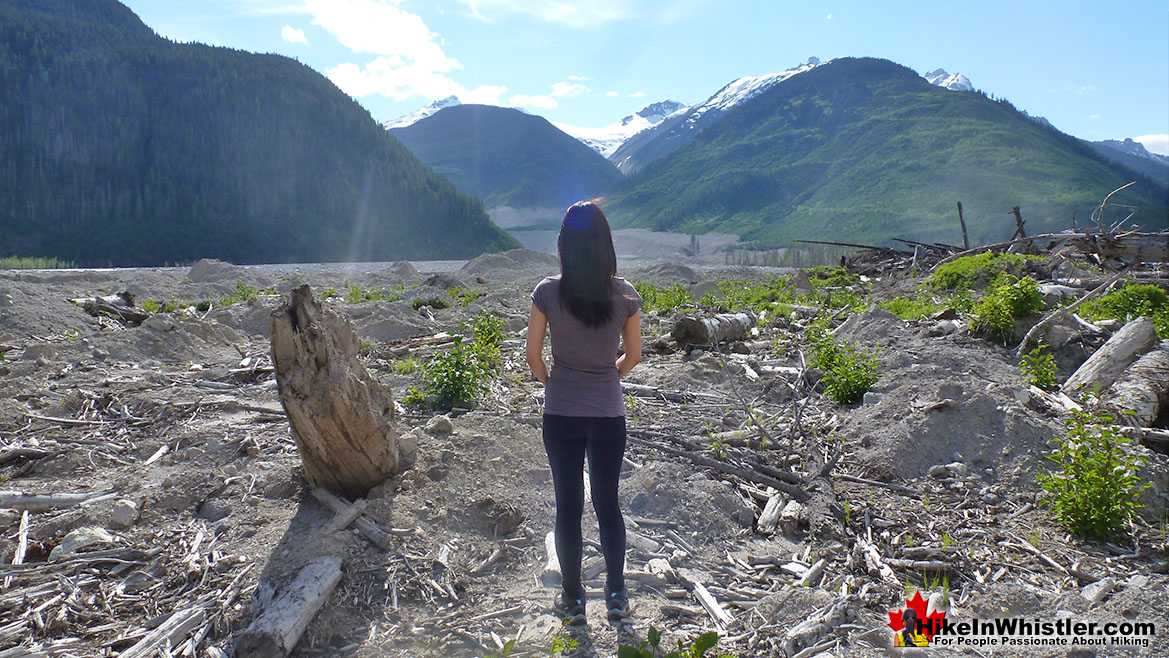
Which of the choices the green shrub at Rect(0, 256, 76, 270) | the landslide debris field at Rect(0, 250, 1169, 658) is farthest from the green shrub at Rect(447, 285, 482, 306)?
the green shrub at Rect(0, 256, 76, 270)

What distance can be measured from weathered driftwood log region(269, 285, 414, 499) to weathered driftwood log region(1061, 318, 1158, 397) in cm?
596

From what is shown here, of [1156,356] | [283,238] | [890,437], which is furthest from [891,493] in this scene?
[283,238]

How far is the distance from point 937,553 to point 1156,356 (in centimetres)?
382

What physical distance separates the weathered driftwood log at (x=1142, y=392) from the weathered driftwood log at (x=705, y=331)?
4.43 meters

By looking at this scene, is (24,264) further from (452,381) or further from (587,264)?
(587,264)

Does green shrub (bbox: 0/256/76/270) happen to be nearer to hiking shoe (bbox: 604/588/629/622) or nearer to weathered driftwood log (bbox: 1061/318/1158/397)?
hiking shoe (bbox: 604/588/629/622)

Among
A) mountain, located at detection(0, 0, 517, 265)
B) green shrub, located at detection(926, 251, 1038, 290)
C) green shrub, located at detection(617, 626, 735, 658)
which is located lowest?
green shrub, located at detection(617, 626, 735, 658)

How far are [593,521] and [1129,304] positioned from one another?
7936 mm

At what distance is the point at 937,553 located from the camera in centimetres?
369

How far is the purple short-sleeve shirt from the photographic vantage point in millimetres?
2953

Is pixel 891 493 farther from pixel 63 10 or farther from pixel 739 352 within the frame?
pixel 63 10

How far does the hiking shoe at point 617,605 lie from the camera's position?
124 inches

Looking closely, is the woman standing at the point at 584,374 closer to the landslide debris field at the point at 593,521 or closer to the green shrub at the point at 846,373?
the landslide debris field at the point at 593,521

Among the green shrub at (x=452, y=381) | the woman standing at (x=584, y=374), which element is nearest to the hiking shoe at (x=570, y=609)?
the woman standing at (x=584, y=374)
